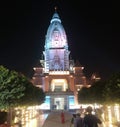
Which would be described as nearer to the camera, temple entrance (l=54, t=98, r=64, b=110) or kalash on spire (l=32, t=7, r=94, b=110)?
kalash on spire (l=32, t=7, r=94, b=110)

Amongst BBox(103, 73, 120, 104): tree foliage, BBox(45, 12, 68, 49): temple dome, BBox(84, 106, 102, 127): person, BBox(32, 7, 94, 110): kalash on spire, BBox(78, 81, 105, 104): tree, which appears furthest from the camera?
BBox(45, 12, 68, 49): temple dome

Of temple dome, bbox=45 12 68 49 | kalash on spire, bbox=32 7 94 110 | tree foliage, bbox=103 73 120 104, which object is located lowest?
tree foliage, bbox=103 73 120 104

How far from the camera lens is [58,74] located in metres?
89.4

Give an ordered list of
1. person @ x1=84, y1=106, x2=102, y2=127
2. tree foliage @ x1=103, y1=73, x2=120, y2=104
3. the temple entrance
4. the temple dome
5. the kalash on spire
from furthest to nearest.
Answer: the temple dome → the temple entrance → the kalash on spire → tree foliage @ x1=103, y1=73, x2=120, y2=104 → person @ x1=84, y1=106, x2=102, y2=127

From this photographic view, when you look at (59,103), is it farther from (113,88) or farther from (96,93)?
(113,88)

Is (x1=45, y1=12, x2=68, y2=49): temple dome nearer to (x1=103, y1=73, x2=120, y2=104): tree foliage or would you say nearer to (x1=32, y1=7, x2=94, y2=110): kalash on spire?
(x1=32, y1=7, x2=94, y2=110): kalash on spire

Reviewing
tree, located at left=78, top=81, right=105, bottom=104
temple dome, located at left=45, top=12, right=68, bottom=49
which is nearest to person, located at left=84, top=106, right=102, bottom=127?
tree, located at left=78, top=81, right=105, bottom=104

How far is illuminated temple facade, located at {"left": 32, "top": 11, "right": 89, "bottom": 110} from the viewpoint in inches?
3265

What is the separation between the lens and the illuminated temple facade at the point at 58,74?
8294 centimetres

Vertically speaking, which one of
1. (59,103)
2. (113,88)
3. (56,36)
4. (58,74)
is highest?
(56,36)

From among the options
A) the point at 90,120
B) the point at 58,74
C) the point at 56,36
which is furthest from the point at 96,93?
the point at 56,36

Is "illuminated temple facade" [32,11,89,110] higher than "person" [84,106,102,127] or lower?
higher

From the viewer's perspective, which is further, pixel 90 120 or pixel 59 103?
pixel 59 103

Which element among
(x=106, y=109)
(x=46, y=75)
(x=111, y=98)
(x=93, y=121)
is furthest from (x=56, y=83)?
(x=93, y=121)
